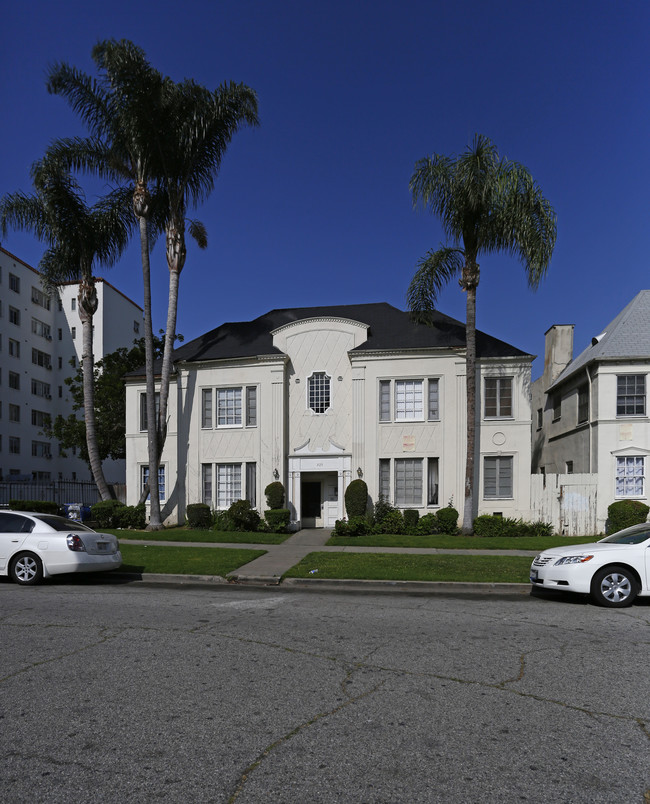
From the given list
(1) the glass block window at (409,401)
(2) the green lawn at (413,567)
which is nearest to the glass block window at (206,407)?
(1) the glass block window at (409,401)

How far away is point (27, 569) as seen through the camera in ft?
38.8

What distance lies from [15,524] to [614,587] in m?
10.8

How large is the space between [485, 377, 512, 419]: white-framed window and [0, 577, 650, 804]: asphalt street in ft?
49.6

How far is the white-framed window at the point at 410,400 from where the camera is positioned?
945 inches

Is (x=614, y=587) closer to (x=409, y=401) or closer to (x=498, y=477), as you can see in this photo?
(x=498, y=477)

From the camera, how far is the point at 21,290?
46438 mm

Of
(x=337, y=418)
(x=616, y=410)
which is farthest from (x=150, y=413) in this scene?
(x=616, y=410)

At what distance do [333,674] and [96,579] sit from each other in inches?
338

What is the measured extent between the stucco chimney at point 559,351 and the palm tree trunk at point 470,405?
891 centimetres

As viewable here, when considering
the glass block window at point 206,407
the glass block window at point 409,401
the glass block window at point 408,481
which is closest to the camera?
the glass block window at point 408,481

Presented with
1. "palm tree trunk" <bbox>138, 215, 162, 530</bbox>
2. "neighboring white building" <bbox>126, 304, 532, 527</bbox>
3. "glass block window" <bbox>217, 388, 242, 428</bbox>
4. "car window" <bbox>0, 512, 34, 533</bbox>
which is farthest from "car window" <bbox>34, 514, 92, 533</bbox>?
"glass block window" <bbox>217, 388, 242, 428</bbox>

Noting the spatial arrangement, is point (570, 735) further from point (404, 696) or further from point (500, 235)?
point (500, 235)

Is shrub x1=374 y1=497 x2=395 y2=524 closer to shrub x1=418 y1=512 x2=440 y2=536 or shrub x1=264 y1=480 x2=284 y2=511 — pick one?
shrub x1=418 y1=512 x2=440 y2=536

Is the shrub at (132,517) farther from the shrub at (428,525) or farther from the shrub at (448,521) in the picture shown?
the shrub at (448,521)
